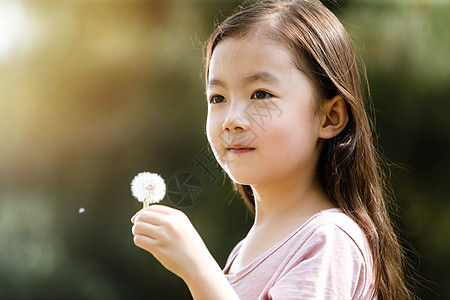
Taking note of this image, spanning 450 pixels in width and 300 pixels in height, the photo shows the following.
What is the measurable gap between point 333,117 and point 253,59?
0.13 meters

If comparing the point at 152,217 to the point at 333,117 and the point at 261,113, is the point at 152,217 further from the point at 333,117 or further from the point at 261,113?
the point at 333,117

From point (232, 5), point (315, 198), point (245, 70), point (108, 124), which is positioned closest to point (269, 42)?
point (245, 70)

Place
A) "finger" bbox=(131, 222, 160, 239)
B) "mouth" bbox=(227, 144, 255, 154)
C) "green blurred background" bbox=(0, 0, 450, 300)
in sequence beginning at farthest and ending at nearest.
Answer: "green blurred background" bbox=(0, 0, 450, 300), "mouth" bbox=(227, 144, 255, 154), "finger" bbox=(131, 222, 160, 239)

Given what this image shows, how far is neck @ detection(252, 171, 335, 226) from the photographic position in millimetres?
669

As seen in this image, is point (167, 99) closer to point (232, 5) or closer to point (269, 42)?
point (232, 5)

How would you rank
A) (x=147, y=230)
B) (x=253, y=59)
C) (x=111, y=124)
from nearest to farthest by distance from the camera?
(x=147, y=230) → (x=253, y=59) → (x=111, y=124)

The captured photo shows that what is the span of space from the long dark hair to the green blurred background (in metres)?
0.51

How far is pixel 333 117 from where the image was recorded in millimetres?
693

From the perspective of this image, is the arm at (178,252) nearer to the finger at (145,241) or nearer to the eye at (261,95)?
the finger at (145,241)

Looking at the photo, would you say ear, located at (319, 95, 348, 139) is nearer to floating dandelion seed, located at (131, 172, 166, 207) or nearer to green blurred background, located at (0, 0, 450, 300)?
floating dandelion seed, located at (131, 172, 166, 207)

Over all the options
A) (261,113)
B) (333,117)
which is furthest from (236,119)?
(333,117)

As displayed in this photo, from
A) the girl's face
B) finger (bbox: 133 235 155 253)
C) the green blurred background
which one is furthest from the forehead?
the green blurred background

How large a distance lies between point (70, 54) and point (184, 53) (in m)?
0.28

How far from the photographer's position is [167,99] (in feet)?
4.38
